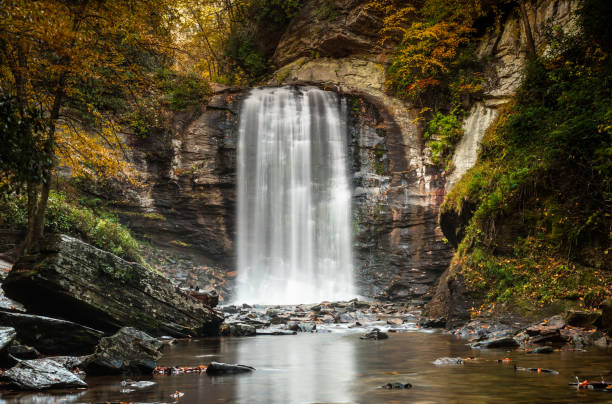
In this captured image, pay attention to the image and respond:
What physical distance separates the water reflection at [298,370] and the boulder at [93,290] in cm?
169

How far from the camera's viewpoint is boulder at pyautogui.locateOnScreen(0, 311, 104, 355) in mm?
5551

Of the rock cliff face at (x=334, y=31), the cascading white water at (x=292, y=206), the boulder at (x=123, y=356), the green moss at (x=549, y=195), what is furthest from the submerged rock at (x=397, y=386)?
the rock cliff face at (x=334, y=31)

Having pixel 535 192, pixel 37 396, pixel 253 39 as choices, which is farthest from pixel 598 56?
pixel 253 39

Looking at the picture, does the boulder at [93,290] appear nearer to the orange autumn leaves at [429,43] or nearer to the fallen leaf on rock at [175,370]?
the fallen leaf on rock at [175,370]

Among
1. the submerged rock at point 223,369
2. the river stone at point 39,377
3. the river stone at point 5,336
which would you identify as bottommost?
the submerged rock at point 223,369

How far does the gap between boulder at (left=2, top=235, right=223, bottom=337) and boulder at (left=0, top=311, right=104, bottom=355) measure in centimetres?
88

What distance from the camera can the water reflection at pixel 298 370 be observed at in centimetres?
405

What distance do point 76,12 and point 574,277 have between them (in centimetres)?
1167

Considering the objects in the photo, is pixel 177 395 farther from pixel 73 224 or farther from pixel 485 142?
pixel 485 142

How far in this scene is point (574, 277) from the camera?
337 inches

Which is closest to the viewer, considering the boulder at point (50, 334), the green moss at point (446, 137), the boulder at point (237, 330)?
the boulder at point (50, 334)

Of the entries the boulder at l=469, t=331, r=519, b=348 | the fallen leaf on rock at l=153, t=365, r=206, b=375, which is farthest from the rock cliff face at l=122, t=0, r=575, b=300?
the fallen leaf on rock at l=153, t=365, r=206, b=375

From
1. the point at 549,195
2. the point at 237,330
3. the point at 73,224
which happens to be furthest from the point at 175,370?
the point at 73,224

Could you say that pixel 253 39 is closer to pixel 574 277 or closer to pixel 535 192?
pixel 535 192
